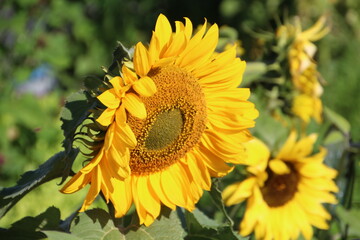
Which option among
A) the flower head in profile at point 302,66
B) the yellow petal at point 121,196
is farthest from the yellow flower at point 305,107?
the yellow petal at point 121,196

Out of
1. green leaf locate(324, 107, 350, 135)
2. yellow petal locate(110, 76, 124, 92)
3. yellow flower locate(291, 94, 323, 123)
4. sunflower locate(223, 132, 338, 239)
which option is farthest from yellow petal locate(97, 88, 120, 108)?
yellow flower locate(291, 94, 323, 123)

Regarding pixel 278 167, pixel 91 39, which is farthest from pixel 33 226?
pixel 91 39

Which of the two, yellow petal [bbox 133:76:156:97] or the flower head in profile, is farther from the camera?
the flower head in profile

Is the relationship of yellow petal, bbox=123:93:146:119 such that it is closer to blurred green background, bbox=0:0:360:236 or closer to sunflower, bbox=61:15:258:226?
sunflower, bbox=61:15:258:226

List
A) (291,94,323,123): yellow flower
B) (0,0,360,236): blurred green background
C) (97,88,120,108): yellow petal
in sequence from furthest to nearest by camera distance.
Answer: (0,0,360,236): blurred green background → (291,94,323,123): yellow flower → (97,88,120,108): yellow petal

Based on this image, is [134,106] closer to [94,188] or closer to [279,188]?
[94,188]

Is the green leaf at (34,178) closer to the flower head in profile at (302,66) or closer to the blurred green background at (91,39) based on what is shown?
the flower head in profile at (302,66)

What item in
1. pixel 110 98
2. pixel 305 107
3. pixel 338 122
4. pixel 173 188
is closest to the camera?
pixel 110 98
